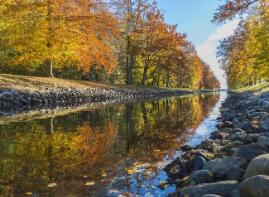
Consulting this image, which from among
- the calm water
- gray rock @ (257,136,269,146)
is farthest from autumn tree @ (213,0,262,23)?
gray rock @ (257,136,269,146)

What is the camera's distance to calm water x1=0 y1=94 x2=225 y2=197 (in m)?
6.60

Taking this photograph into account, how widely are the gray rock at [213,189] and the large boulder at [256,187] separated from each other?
0.40 m

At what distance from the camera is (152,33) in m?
52.5

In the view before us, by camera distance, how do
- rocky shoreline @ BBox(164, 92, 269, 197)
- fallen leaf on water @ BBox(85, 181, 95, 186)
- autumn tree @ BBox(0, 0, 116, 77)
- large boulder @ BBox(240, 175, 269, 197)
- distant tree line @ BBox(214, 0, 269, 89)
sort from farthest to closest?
1. distant tree line @ BBox(214, 0, 269, 89)
2. autumn tree @ BBox(0, 0, 116, 77)
3. fallen leaf on water @ BBox(85, 181, 95, 186)
4. rocky shoreline @ BBox(164, 92, 269, 197)
5. large boulder @ BBox(240, 175, 269, 197)

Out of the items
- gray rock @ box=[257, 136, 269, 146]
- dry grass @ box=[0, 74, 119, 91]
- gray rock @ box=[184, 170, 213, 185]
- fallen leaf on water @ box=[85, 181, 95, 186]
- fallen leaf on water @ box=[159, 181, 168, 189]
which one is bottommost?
fallen leaf on water @ box=[159, 181, 168, 189]

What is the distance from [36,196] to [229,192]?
2.96 m

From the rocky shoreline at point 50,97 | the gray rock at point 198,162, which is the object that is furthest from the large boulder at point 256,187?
the rocky shoreline at point 50,97

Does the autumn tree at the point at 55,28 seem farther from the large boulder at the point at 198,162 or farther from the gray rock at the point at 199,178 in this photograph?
the gray rock at the point at 199,178

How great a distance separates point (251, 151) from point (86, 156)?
12.4 ft

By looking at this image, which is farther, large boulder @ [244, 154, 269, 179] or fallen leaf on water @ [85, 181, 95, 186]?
fallen leaf on water @ [85, 181, 95, 186]

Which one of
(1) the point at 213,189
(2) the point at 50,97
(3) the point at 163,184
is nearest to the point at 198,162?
(3) the point at 163,184

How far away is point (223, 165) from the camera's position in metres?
6.73

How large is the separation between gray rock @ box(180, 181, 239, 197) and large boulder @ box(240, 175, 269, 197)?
0.40 m

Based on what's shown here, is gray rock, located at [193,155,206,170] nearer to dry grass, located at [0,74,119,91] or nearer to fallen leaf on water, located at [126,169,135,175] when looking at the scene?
fallen leaf on water, located at [126,169,135,175]
